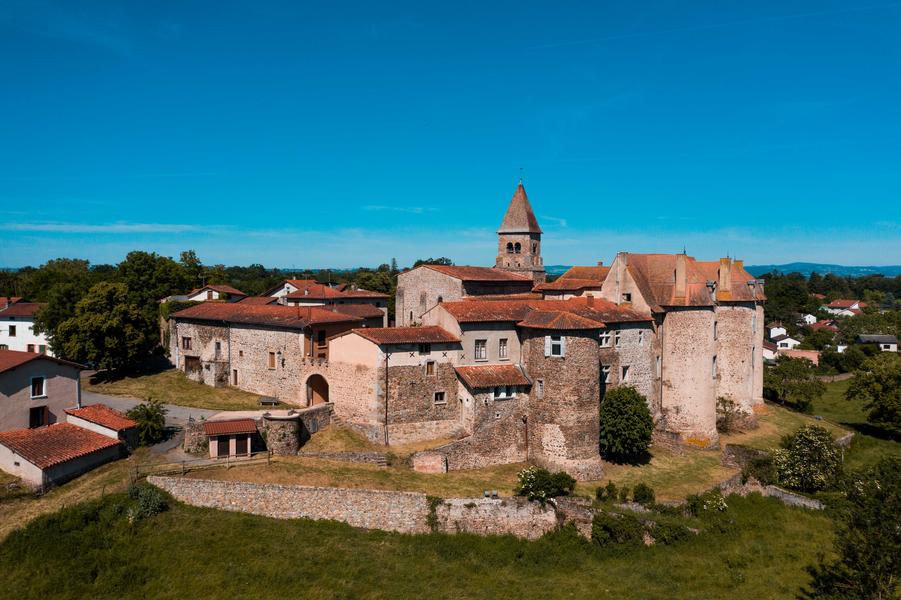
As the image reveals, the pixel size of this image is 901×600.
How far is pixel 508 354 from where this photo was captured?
1531 inches

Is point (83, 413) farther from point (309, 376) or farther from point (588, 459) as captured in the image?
point (588, 459)

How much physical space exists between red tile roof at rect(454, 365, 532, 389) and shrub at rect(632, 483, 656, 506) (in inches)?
332

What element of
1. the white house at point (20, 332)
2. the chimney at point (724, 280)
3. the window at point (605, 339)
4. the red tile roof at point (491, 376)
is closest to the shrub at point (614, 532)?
the red tile roof at point (491, 376)

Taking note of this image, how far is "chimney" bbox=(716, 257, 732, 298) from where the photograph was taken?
48469 mm

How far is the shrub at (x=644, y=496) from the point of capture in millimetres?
32188

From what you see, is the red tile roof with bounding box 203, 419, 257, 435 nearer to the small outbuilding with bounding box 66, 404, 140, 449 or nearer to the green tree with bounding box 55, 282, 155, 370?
the small outbuilding with bounding box 66, 404, 140, 449

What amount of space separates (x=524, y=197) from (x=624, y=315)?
69.6 feet

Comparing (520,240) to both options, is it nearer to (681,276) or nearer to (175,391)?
(681,276)

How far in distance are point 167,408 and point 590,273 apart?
33450 mm

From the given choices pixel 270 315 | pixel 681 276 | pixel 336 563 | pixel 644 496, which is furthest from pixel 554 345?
pixel 270 315

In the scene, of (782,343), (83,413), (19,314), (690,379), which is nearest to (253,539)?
(83,413)

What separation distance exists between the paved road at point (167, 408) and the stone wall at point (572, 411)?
20.5m

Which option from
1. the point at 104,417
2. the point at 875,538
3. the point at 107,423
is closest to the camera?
the point at 875,538

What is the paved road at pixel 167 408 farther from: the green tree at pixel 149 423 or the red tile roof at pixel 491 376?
the red tile roof at pixel 491 376
